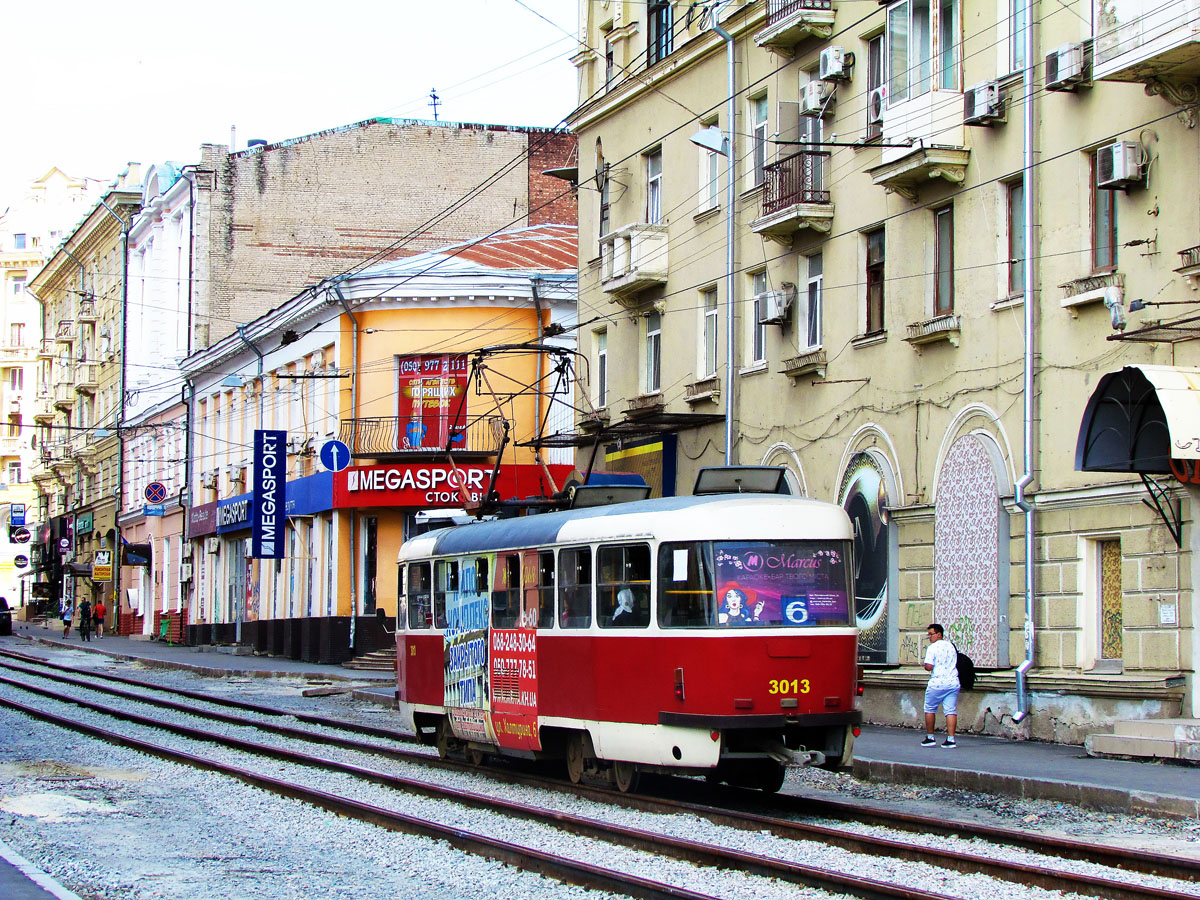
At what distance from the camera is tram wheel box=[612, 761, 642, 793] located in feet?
48.6

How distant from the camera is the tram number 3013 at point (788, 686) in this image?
13820 mm

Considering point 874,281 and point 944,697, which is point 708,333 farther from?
point 944,697

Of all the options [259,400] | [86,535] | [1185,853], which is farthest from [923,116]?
[86,535]

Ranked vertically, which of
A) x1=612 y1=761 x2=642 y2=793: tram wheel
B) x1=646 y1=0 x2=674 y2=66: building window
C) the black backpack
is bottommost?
x1=612 y1=761 x2=642 y2=793: tram wheel

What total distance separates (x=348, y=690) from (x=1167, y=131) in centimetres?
1910

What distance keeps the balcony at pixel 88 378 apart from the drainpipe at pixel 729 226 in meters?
50.7

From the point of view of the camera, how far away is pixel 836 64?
2472 cm

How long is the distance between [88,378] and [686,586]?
213 ft

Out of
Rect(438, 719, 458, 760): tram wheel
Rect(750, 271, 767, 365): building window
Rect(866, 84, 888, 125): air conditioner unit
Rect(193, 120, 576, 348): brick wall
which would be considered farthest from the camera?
Rect(193, 120, 576, 348): brick wall

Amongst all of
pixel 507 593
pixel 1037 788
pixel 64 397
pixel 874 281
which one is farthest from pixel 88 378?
pixel 1037 788

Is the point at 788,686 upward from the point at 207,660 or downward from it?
upward

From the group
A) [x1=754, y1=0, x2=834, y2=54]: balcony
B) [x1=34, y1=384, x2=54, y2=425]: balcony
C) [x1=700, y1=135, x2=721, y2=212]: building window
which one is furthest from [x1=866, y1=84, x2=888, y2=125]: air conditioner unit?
[x1=34, y1=384, x2=54, y2=425]: balcony

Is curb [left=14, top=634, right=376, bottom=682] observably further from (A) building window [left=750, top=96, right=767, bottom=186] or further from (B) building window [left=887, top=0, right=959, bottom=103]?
(B) building window [left=887, top=0, right=959, bottom=103]

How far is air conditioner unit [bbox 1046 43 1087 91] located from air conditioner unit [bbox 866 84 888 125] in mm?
3744
